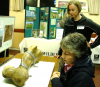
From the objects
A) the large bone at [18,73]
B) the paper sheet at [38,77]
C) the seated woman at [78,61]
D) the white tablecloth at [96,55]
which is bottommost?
the white tablecloth at [96,55]

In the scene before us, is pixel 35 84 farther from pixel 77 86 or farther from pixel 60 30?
pixel 60 30

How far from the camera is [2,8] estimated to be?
5.36ft

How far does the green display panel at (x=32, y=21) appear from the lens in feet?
9.00

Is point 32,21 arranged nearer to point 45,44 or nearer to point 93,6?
point 45,44

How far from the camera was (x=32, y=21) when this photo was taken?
9.20 ft

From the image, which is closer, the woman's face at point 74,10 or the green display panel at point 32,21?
the woman's face at point 74,10

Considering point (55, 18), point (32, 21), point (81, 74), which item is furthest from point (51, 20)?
point (81, 74)

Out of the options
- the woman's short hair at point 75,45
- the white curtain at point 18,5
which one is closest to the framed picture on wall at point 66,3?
the white curtain at point 18,5

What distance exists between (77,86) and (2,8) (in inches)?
55.5

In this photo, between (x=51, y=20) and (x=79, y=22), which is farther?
(x=51, y=20)

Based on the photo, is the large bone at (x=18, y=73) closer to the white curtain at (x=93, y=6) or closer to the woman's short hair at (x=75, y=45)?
the woman's short hair at (x=75, y=45)

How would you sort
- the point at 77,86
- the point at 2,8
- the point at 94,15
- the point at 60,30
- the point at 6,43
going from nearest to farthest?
1. the point at 77,86
2. the point at 6,43
3. the point at 2,8
4. the point at 60,30
5. the point at 94,15

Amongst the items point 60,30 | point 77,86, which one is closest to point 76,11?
point 77,86

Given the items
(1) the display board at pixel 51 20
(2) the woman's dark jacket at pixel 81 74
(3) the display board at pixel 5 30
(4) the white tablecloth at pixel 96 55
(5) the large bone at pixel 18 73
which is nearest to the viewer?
(2) the woman's dark jacket at pixel 81 74
